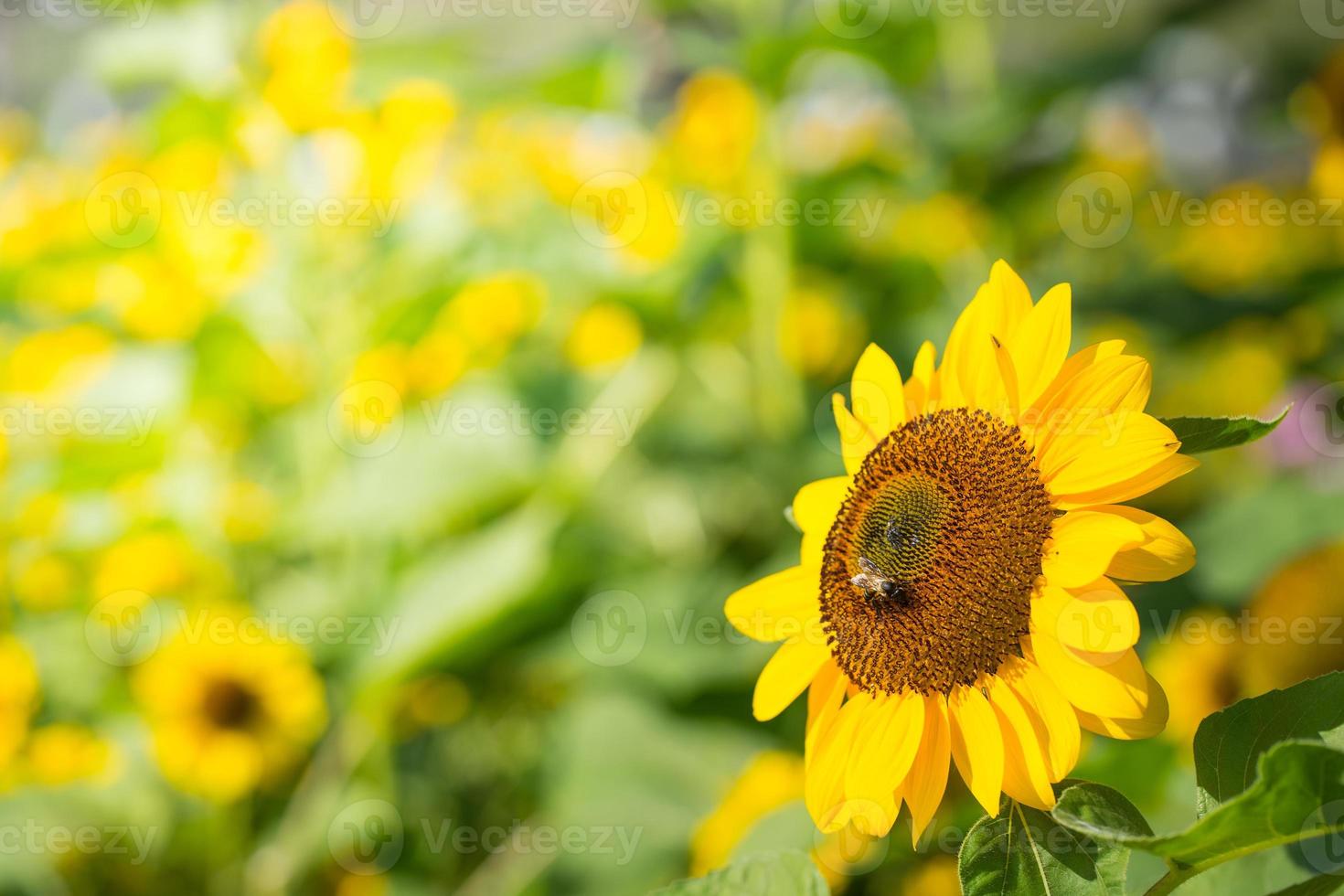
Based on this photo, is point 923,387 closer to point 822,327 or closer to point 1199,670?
point 1199,670

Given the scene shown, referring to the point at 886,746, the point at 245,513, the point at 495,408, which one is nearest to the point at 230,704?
the point at 245,513

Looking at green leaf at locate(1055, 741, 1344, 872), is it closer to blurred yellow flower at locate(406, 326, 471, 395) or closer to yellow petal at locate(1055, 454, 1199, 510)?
yellow petal at locate(1055, 454, 1199, 510)

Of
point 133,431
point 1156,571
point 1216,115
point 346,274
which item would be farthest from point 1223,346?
point 1216,115

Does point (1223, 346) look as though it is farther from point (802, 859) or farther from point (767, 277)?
point (802, 859)

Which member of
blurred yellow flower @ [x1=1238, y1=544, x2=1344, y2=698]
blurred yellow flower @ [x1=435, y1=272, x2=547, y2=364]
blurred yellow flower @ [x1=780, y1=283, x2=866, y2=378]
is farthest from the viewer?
blurred yellow flower @ [x1=435, y1=272, x2=547, y2=364]

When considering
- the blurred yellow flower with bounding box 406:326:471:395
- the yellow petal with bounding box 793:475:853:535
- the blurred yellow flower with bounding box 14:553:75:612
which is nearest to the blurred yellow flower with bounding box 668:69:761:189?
the blurred yellow flower with bounding box 406:326:471:395

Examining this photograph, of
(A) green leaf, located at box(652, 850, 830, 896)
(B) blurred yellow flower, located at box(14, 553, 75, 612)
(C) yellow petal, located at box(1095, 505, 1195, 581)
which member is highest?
(C) yellow petal, located at box(1095, 505, 1195, 581)
